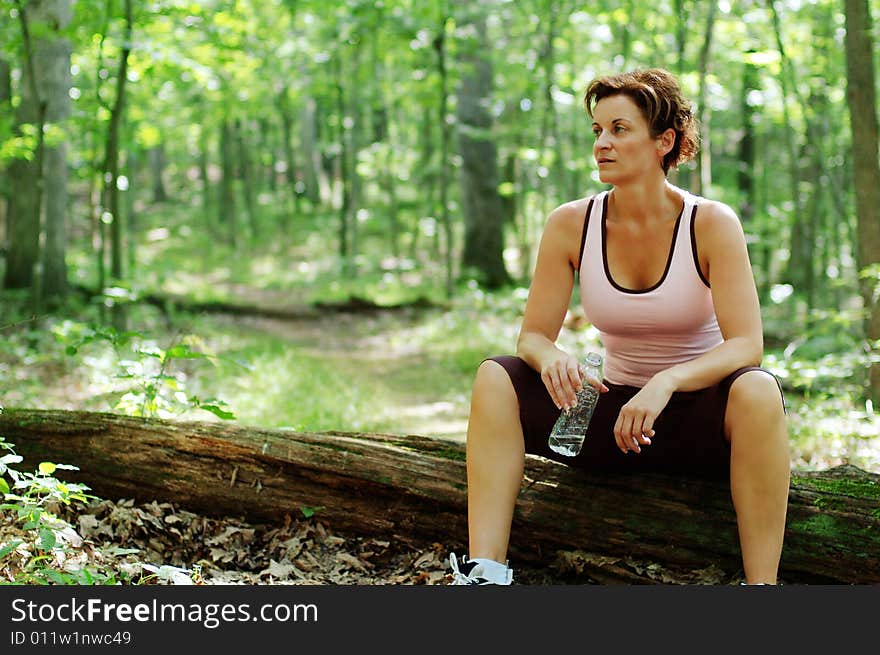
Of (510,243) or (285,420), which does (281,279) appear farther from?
(285,420)

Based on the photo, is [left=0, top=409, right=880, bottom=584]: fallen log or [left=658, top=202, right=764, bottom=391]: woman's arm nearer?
[left=658, top=202, right=764, bottom=391]: woman's arm

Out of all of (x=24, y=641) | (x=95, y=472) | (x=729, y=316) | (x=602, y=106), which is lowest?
(x=24, y=641)

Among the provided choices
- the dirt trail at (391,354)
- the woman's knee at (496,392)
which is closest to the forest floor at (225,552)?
the woman's knee at (496,392)

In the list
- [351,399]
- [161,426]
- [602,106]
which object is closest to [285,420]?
[351,399]

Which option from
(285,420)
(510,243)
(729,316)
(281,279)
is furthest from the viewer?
(510,243)

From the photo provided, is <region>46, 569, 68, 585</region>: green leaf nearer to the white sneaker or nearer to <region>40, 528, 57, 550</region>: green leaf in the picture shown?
<region>40, 528, 57, 550</region>: green leaf

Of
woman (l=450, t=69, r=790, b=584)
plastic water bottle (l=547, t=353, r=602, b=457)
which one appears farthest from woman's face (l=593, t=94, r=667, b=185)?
plastic water bottle (l=547, t=353, r=602, b=457)

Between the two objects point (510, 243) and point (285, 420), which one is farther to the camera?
point (510, 243)

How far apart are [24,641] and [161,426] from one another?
1.30 meters

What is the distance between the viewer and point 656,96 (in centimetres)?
307

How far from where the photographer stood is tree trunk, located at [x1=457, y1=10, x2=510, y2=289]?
15.6 meters

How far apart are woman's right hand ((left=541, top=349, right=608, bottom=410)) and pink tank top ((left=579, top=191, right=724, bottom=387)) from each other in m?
0.31

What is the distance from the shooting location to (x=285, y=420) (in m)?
6.18

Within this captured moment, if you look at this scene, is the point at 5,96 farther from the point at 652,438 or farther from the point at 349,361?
the point at 652,438
